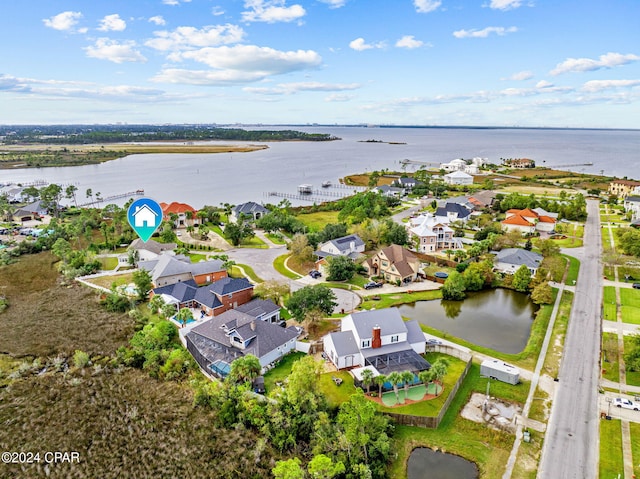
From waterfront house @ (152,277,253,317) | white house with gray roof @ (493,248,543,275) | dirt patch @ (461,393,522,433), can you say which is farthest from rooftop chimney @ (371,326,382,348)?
white house with gray roof @ (493,248,543,275)

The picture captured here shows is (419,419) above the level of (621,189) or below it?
below

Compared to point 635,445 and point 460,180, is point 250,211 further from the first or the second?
point 460,180

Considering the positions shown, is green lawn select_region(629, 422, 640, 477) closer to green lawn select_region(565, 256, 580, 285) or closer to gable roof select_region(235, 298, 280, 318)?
green lawn select_region(565, 256, 580, 285)

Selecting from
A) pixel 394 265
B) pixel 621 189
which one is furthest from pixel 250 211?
pixel 621 189

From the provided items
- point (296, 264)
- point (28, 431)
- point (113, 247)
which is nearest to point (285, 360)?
point (28, 431)

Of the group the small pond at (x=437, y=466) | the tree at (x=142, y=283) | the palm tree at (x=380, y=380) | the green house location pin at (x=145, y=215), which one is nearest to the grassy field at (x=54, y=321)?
the tree at (x=142, y=283)

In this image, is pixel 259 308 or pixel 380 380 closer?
pixel 380 380

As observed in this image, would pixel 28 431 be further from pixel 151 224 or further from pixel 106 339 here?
pixel 151 224

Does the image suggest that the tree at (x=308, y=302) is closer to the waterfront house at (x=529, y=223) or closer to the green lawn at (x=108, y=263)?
the green lawn at (x=108, y=263)
